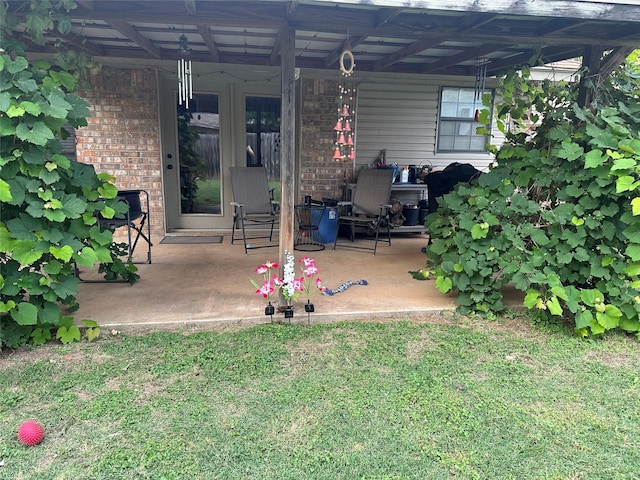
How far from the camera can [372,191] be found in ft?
18.6

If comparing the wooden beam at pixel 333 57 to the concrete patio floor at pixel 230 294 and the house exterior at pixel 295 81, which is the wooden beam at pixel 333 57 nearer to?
the house exterior at pixel 295 81

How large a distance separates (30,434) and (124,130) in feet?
14.5

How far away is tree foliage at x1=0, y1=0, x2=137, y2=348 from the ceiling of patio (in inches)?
21.7

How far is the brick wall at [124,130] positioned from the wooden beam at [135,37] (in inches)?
26.9

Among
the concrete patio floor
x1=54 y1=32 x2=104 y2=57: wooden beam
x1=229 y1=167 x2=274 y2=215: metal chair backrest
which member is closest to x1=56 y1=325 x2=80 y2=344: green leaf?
the concrete patio floor

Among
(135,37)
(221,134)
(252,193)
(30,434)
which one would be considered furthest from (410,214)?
(30,434)

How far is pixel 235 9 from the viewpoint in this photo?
2.98m

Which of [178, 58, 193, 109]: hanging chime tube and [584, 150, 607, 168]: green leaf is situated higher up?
[178, 58, 193, 109]: hanging chime tube

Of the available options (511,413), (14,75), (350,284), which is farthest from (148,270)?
(511,413)

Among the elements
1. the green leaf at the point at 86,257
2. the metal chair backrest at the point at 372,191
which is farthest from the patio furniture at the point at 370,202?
the green leaf at the point at 86,257

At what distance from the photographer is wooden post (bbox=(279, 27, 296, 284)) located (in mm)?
3055

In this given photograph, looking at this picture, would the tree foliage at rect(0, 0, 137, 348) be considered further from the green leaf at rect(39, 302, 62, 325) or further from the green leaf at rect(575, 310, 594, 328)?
the green leaf at rect(575, 310, 594, 328)

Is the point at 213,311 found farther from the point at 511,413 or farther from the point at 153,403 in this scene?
the point at 511,413

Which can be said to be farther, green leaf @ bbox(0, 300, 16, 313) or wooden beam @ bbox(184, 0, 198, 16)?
wooden beam @ bbox(184, 0, 198, 16)
